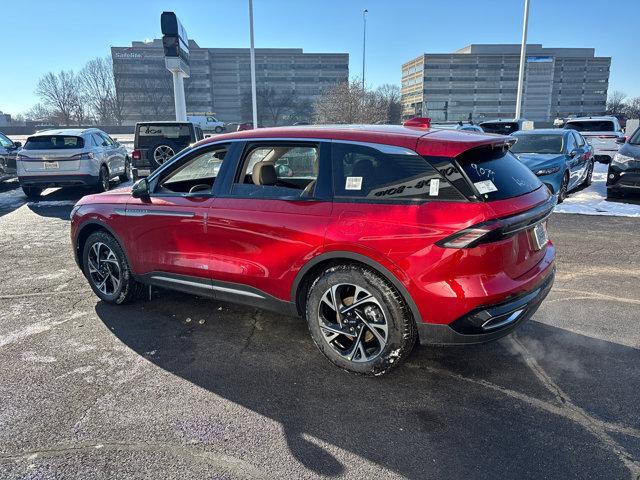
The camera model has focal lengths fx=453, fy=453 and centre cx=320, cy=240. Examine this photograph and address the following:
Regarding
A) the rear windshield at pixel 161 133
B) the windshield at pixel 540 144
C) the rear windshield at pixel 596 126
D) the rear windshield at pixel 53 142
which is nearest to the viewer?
the windshield at pixel 540 144

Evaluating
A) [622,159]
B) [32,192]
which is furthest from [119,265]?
[622,159]

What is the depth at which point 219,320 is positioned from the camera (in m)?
4.20

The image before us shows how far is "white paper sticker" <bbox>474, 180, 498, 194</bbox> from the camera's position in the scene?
2.79 metres

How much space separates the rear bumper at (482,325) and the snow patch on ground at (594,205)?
6931 mm

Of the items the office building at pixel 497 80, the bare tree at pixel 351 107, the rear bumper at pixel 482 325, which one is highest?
the office building at pixel 497 80

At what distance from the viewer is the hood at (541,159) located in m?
9.11

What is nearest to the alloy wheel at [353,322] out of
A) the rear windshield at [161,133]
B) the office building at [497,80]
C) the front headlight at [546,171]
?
the front headlight at [546,171]

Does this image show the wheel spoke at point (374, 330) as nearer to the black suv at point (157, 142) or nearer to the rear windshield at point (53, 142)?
the rear windshield at point (53, 142)

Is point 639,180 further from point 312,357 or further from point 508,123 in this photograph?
point 508,123

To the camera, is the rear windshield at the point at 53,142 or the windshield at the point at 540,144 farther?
the rear windshield at the point at 53,142

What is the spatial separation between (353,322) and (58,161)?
10.2m

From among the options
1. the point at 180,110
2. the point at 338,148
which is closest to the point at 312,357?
the point at 338,148

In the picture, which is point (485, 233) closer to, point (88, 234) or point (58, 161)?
point (88, 234)

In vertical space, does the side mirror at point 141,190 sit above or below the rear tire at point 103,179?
above
